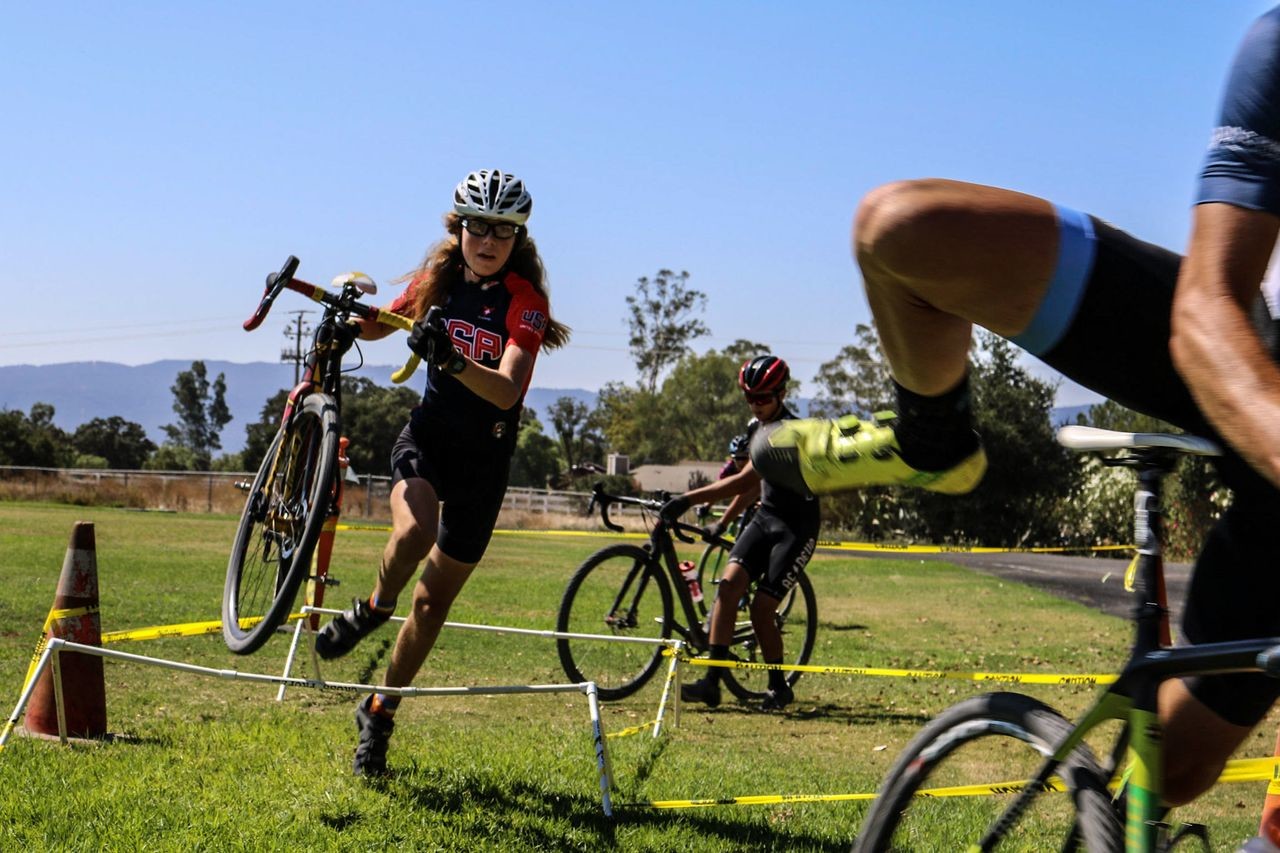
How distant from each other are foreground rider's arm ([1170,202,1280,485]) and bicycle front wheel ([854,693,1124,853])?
0.79 metres

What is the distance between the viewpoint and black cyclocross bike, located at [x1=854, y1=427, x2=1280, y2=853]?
2.22m

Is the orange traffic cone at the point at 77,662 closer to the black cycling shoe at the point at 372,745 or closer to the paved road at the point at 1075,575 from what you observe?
the black cycling shoe at the point at 372,745

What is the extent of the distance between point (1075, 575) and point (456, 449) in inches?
772

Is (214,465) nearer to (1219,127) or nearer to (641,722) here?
(641,722)

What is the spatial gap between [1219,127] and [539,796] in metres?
4.12

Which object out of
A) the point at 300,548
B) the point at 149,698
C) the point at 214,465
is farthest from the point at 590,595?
the point at 214,465

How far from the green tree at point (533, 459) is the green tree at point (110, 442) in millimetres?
32232

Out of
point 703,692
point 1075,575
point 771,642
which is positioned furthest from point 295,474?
point 1075,575

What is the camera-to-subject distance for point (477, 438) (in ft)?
18.1

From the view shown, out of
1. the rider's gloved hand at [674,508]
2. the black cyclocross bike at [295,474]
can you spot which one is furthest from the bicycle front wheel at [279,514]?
the rider's gloved hand at [674,508]

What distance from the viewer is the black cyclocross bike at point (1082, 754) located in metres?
2.22

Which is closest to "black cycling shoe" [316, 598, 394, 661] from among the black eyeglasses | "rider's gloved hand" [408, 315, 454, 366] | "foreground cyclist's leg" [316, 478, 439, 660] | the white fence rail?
"foreground cyclist's leg" [316, 478, 439, 660]

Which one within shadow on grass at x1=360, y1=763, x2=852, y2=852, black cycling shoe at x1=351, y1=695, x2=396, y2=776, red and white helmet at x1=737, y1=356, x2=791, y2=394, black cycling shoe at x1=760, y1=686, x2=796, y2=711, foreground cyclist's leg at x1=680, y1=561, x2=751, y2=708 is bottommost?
black cycling shoe at x1=760, y1=686, x2=796, y2=711

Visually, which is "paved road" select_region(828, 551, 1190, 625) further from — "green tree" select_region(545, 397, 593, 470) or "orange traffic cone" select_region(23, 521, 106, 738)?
"green tree" select_region(545, 397, 593, 470)
